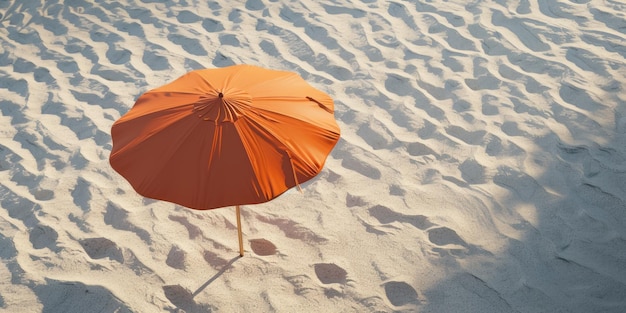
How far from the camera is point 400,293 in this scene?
2.90 meters

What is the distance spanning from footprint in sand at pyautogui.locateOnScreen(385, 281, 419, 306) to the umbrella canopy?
72cm

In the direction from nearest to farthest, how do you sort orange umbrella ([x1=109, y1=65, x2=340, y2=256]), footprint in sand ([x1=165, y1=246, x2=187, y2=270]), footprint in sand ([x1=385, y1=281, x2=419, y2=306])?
1. orange umbrella ([x1=109, y1=65, x2=340, y2=256])
2. footprint in sand ([x1=385, y1=281, x2=419, y2=306])
3. footprint in sand ([x1=165, y1=246, x2=187, y2=270])

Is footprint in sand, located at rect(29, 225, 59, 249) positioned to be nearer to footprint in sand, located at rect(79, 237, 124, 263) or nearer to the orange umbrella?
footprint in sand, located at rect(79, 237, 124, 263)

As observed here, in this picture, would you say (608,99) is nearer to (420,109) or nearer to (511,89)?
(511,89)

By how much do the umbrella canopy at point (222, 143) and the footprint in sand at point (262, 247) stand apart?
0.72 metres

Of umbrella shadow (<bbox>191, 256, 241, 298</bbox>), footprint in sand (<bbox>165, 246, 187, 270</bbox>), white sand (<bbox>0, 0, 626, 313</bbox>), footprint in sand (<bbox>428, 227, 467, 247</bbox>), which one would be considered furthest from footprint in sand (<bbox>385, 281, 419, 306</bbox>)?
footprint in sand (<bbox>165, 246, 187, 270</bbox>)

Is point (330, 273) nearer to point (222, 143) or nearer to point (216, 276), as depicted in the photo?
point (216, 276)

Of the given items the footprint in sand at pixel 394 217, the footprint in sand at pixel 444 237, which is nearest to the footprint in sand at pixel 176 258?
the footprint in sand at pixel 394 217

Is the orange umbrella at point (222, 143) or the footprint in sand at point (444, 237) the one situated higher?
the orange umbrella at point (222, 143)

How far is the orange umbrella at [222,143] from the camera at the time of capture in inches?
99.9

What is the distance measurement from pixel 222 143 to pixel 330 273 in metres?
0.89

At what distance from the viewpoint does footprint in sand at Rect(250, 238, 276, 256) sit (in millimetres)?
3183

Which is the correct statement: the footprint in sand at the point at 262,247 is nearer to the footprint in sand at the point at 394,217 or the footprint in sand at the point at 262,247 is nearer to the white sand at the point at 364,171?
the white sand at the point at 364,171

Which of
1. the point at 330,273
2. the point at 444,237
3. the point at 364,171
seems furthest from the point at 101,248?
the point at 444,237
